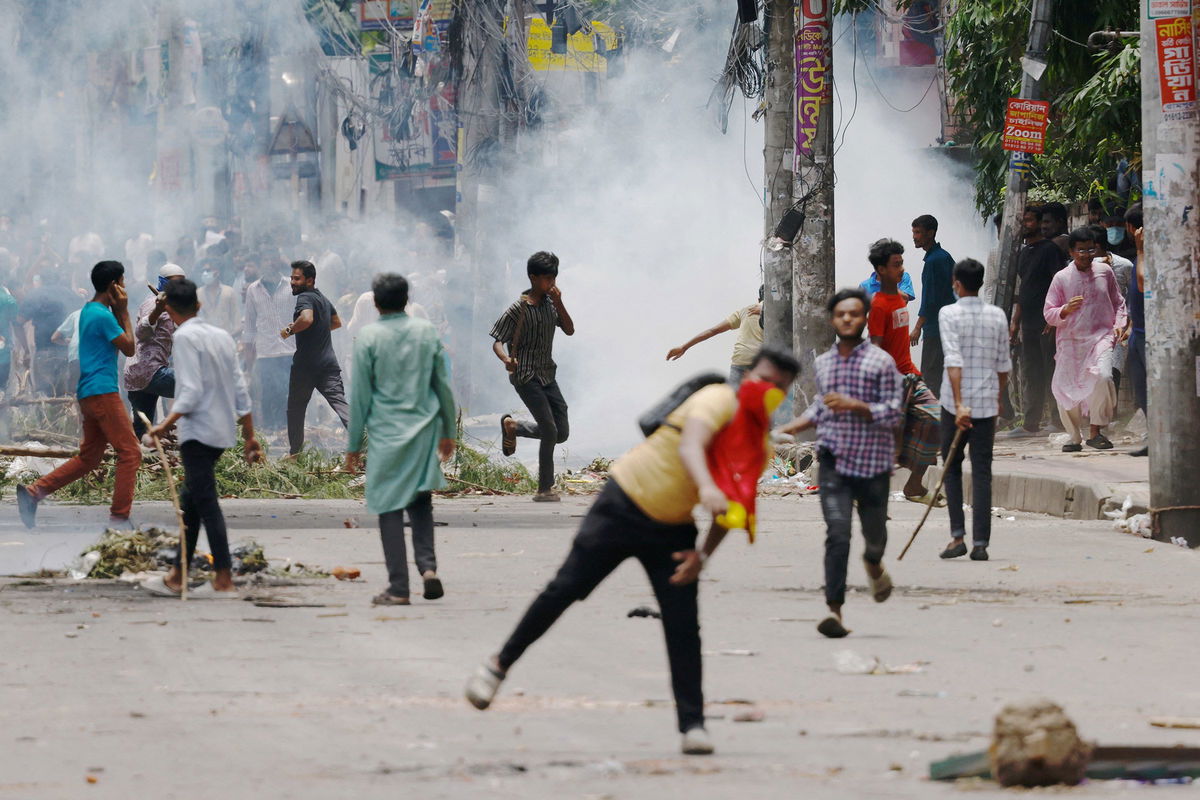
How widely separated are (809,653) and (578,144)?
2604 centimetres

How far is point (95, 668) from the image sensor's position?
657cm

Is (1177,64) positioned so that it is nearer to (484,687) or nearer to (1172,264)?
(1172,264)

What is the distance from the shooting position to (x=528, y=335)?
42.8ft

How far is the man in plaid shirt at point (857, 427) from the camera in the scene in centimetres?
780

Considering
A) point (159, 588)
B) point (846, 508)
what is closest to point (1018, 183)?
point (846, 508)

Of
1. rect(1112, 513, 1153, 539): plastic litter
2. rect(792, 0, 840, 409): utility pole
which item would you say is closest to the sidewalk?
rect(1112, 513, 1153, 539): plastic litter

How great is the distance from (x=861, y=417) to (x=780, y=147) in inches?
356

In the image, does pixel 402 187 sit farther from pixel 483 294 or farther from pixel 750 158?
pixel 483 294

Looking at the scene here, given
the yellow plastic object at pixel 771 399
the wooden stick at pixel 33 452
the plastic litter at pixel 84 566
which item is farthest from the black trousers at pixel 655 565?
the wooden stick at pixel 33 452

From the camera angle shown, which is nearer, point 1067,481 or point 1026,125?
point 1067,481

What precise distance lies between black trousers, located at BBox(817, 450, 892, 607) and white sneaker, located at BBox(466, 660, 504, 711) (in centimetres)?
225

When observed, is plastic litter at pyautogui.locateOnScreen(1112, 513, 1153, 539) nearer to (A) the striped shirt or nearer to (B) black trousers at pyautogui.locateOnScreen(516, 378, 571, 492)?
(B) black trousers at pyautogui.locateOnScreen(516, 378, 571, 492)

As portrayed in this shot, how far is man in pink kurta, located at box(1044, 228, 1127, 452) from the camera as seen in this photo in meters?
15.1

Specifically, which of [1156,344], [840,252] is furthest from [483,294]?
[1156,344]
